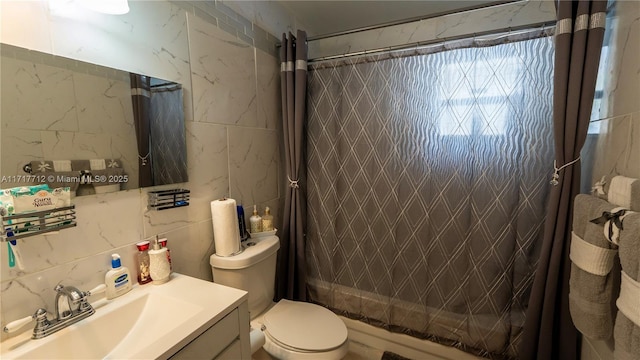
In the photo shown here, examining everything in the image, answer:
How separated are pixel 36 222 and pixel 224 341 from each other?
64 centimetres

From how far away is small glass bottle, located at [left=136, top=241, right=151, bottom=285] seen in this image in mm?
1062

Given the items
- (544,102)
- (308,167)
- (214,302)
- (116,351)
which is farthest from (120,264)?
(544,102)

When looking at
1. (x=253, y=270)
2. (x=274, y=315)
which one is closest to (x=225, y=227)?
(x=253, y=270)

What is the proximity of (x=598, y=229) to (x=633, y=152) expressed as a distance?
0.33 metres

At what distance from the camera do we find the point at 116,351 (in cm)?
84

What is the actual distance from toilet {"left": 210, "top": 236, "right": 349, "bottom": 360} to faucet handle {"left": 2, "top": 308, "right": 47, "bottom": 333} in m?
0.58

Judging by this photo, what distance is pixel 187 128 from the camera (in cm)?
126

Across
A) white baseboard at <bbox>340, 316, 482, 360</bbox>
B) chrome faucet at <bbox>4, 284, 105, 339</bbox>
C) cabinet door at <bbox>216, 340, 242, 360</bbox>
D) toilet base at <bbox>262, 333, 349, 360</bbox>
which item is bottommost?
white baseboard at <bbox>340, 316, 482, 360</bbox>

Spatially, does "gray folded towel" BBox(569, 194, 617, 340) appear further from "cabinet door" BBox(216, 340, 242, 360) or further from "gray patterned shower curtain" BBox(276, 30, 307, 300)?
"gray patterned shower curtain" BBox(276, 30, 307, 300)

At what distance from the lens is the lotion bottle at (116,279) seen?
95 centimetres

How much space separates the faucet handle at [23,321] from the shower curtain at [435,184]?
4.37 ft

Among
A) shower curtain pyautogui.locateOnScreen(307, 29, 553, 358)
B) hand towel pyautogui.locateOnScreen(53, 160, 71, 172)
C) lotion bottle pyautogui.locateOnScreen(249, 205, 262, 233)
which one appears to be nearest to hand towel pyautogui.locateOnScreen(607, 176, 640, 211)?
shower curtain pyautogui.locateOnScreen(307, 29, 553, 358)

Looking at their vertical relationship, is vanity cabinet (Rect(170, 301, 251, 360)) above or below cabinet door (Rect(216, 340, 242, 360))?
above

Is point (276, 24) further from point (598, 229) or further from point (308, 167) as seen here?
point (598, 229)
